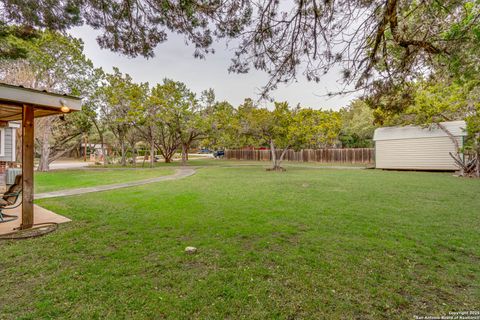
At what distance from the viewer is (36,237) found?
3932 millimetres

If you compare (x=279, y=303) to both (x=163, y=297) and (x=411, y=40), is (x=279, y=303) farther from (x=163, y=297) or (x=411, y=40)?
(x=411, y=40)

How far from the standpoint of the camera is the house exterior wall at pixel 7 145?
9445 mm

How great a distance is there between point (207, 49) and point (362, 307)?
4621 millimetres

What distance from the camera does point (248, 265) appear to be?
117 inches

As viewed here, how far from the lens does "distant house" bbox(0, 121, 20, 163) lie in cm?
937

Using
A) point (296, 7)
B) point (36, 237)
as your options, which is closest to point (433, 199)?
point (296, 7)

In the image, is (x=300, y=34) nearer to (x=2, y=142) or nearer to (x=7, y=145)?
(x=2, y=142)

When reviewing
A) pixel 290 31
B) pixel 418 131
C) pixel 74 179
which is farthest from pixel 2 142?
pixel 418 131

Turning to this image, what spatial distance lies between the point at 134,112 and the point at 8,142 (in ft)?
26.9

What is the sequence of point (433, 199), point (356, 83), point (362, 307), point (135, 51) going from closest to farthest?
point (362, 307), point (356, 83), point (135, 51), point (433, 199)

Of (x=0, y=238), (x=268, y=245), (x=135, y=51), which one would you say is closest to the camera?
(x=268, y=245)

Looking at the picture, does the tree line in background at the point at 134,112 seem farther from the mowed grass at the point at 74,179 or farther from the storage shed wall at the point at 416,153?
the storage shed wall at the point at 416,153

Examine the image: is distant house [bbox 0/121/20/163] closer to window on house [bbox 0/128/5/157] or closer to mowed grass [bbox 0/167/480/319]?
window on house [bbox 0/128/5/157]

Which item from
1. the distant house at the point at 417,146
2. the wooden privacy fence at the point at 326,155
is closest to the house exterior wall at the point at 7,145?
the distant house at the point at 417,146
